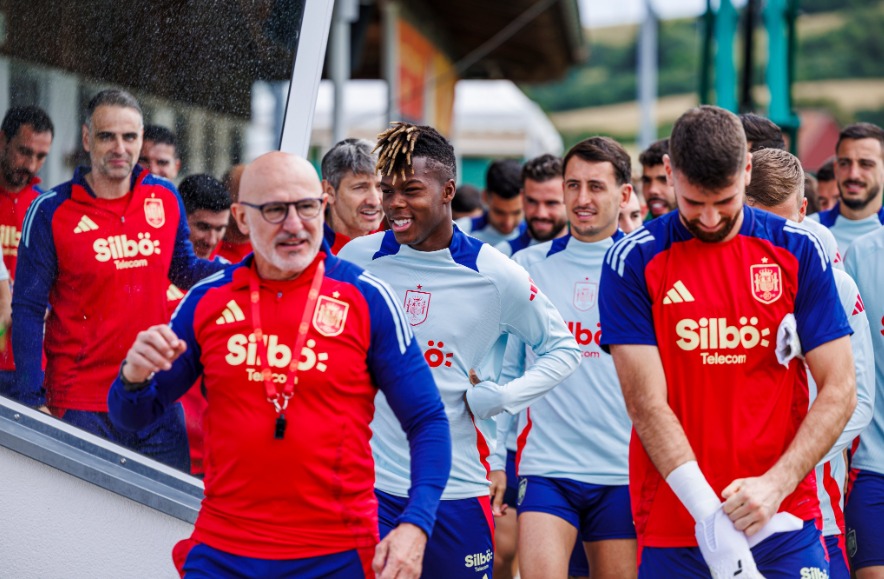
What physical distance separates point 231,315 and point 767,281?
5.26ft

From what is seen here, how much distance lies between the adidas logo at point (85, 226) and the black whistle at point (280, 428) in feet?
6.42

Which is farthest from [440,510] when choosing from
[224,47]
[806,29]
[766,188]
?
[806,29]

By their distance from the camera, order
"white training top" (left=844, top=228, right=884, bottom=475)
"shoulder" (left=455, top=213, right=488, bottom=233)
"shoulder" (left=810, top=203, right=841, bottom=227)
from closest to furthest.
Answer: "white training top" (left=844, top=228, right=884, bottom=475) < "shoulder" (left=810, top=203, right=841, bottom=227) < "shoulder" (left=455, top=213, right=488, bottom=233)

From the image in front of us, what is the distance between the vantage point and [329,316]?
3.55 meters

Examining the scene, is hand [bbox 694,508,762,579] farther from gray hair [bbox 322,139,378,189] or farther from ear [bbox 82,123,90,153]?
ear [bbox 82,123,90,153]

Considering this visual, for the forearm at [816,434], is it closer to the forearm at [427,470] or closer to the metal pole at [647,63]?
the forearm at [427,470]

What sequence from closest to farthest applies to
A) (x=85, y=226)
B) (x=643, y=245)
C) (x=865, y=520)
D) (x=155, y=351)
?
(x=155, y=351) < (x=643, y=245) < (x=85, y=226) < (x=865, y=520)

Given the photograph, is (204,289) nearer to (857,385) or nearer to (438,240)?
(438,240)

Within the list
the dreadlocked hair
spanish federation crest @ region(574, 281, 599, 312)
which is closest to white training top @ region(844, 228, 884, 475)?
spanish federation crest @ region(574, 281, 599, 312)

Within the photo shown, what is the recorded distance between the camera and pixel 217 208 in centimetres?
564

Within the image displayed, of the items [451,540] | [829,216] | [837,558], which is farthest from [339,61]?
[837,558]

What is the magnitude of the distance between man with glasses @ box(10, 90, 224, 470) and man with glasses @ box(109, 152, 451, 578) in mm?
1534

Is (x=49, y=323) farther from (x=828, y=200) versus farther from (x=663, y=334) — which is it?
(x=828, y=200)

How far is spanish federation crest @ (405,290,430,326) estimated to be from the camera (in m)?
4.66
